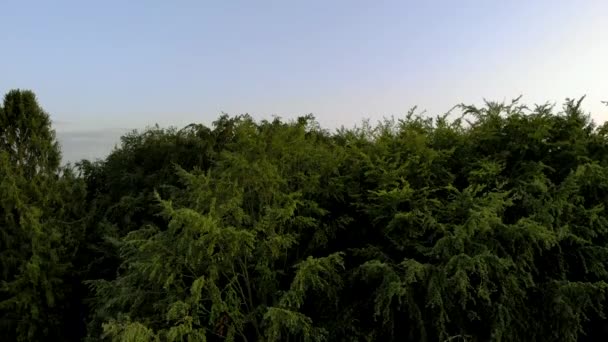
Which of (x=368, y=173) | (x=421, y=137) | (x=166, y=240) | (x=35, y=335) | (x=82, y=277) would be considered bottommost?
(x=35, y=335)

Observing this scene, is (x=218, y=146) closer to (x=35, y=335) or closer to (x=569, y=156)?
(x=35, y=335)

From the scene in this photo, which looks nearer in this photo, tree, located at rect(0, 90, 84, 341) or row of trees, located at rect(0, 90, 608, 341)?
row of trees, located at rect(0, 90, 608, 341)

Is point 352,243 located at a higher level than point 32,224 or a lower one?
higher

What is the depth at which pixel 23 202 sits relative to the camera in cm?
912

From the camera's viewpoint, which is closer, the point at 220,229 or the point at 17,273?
the point at 220,229

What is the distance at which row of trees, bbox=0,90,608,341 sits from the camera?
619cm

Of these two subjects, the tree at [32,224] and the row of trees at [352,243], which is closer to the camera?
the row of trees at [352,243]

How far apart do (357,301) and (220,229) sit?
199cm

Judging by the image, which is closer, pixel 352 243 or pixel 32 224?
pixel 352 243

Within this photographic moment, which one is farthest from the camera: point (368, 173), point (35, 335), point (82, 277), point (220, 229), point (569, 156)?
point (82, 277)

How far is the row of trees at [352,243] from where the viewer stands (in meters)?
6.19

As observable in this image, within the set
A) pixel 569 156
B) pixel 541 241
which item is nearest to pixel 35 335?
pixel 541 241

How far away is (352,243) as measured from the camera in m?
7.48

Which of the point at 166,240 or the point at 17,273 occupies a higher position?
the point at 166,240
